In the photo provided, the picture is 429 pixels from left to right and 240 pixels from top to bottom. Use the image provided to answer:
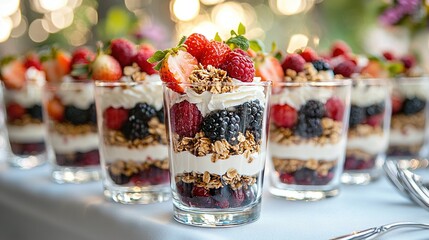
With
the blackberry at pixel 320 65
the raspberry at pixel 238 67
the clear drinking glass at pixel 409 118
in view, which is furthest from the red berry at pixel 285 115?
the clear drinking glass at pixel 409 118

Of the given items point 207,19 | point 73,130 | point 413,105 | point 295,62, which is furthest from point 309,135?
point 207,19

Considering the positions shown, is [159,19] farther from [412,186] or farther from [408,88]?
[412,186]

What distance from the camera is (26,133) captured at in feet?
4.95

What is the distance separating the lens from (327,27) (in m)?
4.12

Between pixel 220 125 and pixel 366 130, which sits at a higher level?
pixel 220 125

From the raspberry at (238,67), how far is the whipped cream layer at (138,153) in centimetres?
27

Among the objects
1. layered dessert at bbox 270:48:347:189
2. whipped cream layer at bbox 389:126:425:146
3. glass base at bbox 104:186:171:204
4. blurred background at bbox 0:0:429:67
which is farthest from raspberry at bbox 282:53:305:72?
blurred background at bbox 0:0:429:67

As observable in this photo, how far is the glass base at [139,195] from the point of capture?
3.36 feet

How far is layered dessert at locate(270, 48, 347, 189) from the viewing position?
40.9 inches

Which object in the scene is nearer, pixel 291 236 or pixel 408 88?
pixel 291 236

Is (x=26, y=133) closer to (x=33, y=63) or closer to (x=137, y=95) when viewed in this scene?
(x=33, y=63)

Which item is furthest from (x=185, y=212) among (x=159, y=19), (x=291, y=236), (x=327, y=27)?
(x=159, y=19)

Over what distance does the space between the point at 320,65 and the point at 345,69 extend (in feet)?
0.35

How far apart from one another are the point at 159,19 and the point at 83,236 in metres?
4.22
